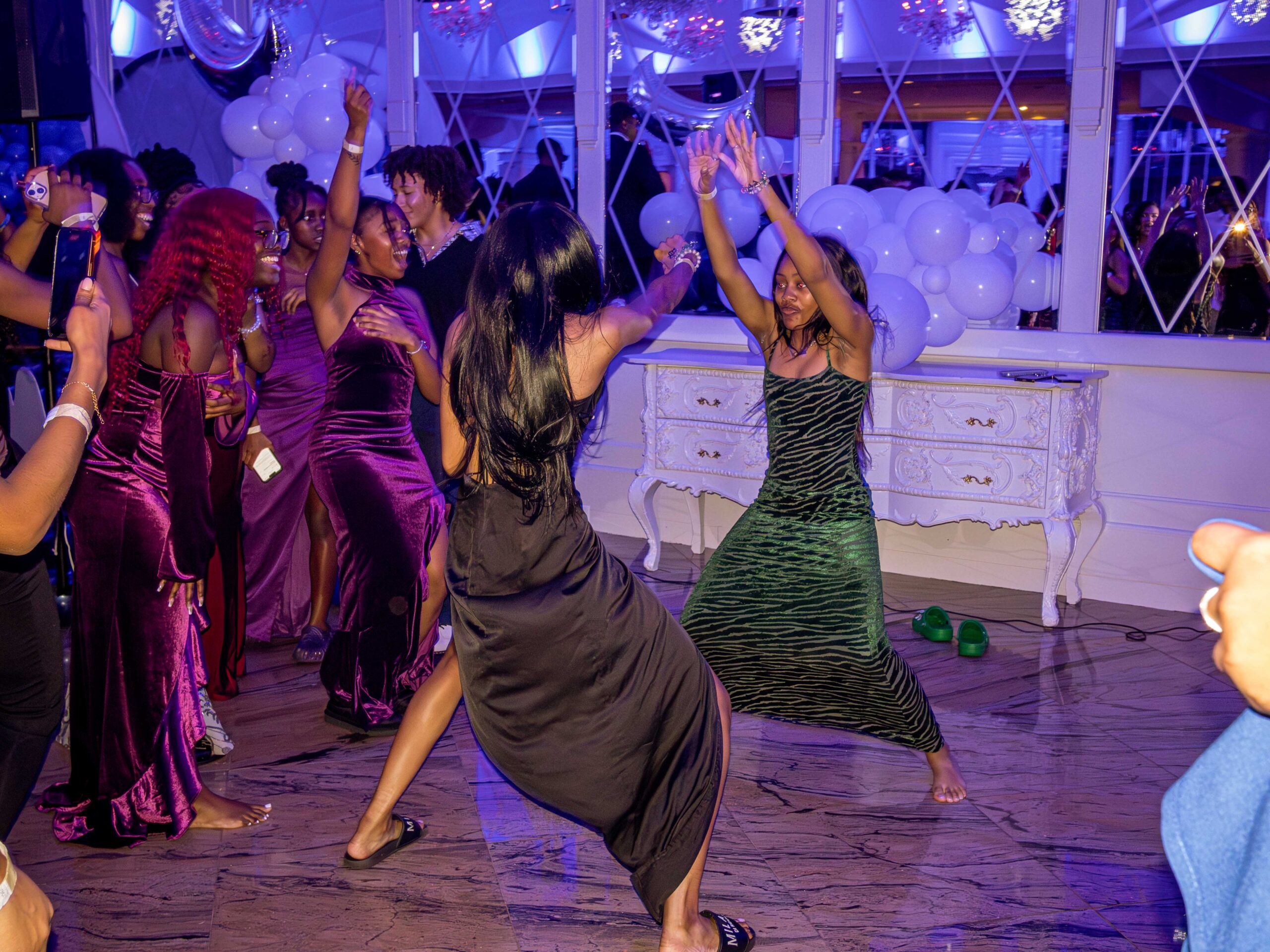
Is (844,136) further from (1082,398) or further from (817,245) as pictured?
(817,245)

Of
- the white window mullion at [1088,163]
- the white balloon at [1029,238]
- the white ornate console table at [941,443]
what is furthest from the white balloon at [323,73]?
the white window mullion at [1088,163]

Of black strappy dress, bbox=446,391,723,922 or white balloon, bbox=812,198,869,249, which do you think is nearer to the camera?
black strappy dress, bbox=446,391,723,922

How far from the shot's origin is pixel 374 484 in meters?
3.58

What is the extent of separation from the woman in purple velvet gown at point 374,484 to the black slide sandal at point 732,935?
1552mm

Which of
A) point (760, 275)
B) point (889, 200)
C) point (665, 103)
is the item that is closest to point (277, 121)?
point (665, 103)

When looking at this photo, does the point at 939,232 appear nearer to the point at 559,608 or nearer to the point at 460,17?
the point at 559,608

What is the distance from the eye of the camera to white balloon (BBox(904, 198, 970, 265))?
15.5 feet

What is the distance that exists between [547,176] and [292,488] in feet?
8.99

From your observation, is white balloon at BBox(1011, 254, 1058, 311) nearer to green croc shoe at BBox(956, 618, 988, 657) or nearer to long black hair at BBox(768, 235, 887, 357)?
green croc shoe at BBox(956, 618, 988, 657)

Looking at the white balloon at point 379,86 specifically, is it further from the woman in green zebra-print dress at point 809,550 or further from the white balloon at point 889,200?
the woman in green zebra-print dress at point 809,550

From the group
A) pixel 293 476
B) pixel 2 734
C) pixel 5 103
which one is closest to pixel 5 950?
pixel 2 734

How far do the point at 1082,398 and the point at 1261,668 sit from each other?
4.15m

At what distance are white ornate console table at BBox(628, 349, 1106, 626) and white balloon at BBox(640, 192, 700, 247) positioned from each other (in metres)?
0.69

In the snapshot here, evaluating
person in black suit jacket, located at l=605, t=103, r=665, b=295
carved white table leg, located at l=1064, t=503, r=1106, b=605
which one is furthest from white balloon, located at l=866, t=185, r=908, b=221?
carved white table leg, located at l=1064, t=503, r=1106, b=605
